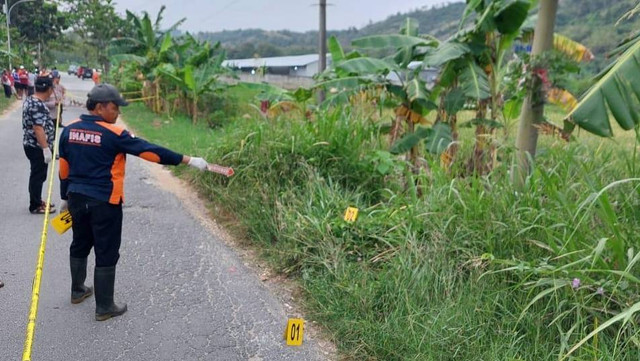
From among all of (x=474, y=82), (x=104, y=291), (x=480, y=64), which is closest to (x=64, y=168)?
(x=104, y=291)

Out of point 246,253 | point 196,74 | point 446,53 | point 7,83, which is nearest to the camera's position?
point 246,253

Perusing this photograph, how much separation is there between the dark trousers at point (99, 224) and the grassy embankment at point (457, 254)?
1.56 m

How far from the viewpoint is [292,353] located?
376 cm

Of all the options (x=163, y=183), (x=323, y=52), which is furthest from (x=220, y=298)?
(x=323, y=52)

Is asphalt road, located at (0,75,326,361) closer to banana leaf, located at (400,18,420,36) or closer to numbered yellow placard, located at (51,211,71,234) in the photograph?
numbered yellow placard, located at (51,211,71,234)

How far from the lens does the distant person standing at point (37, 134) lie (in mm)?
6402

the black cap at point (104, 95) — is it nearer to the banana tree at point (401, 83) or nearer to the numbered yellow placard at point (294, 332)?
the numbered yellow placard at point (294, 332)

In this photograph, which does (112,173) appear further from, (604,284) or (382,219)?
(604,284)

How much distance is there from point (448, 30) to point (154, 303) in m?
59.4

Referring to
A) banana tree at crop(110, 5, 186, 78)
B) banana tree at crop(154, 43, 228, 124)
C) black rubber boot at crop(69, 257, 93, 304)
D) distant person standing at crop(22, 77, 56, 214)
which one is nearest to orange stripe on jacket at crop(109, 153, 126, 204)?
black rubber boot at crop(69, 257, 93, 304)

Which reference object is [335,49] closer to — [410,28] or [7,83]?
[410,28]

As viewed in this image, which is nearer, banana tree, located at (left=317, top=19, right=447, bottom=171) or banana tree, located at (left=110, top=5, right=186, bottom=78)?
banana tree, located at (left=317, top=19, right=447, bottom=171)

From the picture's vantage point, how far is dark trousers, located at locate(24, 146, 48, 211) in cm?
662

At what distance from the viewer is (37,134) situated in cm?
638
